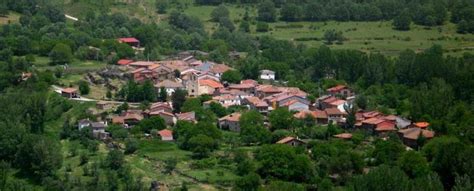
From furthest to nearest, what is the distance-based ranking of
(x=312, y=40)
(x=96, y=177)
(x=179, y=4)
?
(x=179, y=4)
(x=312, y=40)
(x=96, y=177)

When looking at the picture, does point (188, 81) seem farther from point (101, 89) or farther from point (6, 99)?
point (6, 99)

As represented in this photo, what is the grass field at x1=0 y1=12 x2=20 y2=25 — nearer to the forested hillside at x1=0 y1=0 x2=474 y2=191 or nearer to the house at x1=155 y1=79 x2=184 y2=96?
the forested hillside at x1=0 y1=0 x2=474 y2=191

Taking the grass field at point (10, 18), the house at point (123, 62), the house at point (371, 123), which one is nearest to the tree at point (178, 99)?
the house at point (123, 62)

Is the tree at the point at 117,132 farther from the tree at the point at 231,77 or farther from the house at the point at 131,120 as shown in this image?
the tree at the point at 231,77

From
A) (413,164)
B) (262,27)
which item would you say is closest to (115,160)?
(413,164)

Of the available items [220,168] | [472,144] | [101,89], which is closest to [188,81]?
[101,89]

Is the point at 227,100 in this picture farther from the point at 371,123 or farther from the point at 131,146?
the point at 131,146
